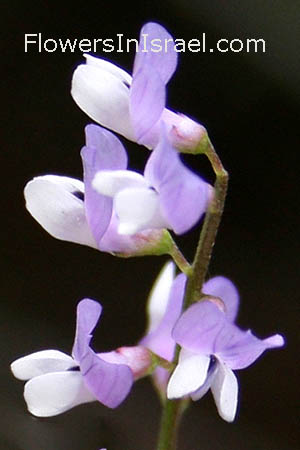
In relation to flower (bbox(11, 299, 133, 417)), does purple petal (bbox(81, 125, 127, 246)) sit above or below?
above

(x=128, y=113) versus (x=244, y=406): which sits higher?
(x=128, y=113)

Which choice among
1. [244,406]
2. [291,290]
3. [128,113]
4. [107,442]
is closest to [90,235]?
[128,113]

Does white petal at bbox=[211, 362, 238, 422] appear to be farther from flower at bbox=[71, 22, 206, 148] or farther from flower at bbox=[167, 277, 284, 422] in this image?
flower at bbox=[71, 22, 206, 148]

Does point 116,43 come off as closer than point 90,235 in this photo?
No

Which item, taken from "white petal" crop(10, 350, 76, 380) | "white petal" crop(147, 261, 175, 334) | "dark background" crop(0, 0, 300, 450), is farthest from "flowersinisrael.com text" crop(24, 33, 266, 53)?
"white petal" crop(10, 350, 76, 380)

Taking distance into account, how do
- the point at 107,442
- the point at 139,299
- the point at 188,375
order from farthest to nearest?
the point at 139,299 → the point at 107,442 → the point at 188,375

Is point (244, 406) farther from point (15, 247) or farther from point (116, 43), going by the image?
point (116, 43)

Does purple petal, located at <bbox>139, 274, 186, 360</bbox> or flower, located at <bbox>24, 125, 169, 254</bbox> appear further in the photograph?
purple petal, located at <bbox>139, 274, 186, 360</bbox>

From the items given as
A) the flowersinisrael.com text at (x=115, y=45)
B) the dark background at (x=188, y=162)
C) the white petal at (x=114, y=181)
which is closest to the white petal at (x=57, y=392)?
the white petal at (x=114, y=181)
